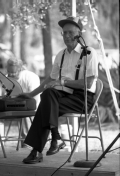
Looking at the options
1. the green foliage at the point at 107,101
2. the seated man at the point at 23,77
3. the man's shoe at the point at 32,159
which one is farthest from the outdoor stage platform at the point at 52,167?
the green foliage at the point at 107,101

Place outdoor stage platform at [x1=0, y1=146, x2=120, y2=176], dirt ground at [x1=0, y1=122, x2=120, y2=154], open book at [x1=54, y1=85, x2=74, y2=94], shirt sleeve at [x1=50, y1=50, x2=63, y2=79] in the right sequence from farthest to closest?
dirt ground at [x1=0, y1=122, x2=120, y2=154] < shirt sleeve at [x1=50, y1=50, x2=63, y2=79] < open book at [x1=54, y1=85, x2=74, y2=94] < outdoor stage platform at [x1=0, y1=146, x2=120, y2=176]

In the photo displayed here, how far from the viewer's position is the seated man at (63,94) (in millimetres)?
4246

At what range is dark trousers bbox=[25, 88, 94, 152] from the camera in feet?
13.8

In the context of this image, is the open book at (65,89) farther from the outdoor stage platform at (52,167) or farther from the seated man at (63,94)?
the outdoor stage platform at (52,167)

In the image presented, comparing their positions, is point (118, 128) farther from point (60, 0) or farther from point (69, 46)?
point (69, 46)

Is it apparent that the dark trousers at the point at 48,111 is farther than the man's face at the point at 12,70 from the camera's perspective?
No

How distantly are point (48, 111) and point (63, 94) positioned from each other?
0.36m

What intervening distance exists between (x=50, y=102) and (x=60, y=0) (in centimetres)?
277

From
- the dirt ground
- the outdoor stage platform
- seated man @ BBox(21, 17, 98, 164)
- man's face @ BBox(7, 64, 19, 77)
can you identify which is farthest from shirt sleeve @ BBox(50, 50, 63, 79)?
the dirt ground

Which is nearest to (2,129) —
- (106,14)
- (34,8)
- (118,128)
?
(34,8)

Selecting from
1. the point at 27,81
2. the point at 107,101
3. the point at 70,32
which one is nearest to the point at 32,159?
the point at 70,32

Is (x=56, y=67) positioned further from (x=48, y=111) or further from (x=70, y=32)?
(x=48, y=111)

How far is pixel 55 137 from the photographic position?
4.41 meters

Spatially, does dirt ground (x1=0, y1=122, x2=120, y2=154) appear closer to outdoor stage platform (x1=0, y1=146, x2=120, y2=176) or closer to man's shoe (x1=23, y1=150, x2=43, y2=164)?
outdoor stage platform (x1=0, y1=146, x2=120, y2=176)
